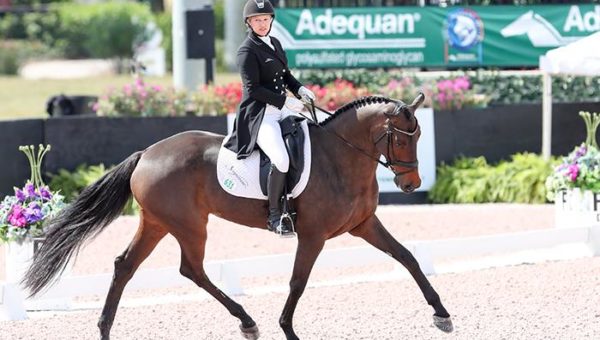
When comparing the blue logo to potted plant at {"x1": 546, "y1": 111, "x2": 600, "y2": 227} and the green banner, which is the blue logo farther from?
potted plant at {"x1": 546, "y1": 111, "x2": 600, "y2": 227}

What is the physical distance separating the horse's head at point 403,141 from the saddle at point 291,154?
1.88 feet

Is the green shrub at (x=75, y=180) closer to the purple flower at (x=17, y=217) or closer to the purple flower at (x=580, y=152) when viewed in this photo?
the purple flower at (x=17, y=217)

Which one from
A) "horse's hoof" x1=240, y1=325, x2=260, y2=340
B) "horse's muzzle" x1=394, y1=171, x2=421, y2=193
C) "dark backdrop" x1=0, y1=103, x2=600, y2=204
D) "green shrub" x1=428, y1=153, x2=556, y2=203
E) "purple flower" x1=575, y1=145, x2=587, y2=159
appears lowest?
"green shrub" x1=428, y1=153, x2=556, y2=203

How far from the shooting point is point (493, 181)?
638 inches

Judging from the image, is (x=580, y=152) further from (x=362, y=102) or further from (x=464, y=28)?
(x=464, y=28)

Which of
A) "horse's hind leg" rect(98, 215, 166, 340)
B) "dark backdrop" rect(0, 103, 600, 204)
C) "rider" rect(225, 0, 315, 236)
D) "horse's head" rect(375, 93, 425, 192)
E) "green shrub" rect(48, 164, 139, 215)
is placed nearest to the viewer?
"horse's head" rect(375, 93, 425, 192)

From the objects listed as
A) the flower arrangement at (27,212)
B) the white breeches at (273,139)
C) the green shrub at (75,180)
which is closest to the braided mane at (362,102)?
the white breeches at (273,139)

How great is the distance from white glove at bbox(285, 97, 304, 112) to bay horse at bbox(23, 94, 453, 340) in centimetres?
17

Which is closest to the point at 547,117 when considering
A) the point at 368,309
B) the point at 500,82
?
the point at 500,82

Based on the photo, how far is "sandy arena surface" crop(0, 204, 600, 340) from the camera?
9.02 metres

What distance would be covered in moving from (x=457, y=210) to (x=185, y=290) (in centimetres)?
523

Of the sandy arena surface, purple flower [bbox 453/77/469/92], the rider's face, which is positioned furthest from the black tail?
purple flower [bbox 453/77/469/92]

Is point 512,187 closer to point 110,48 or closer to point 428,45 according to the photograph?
point 428,45

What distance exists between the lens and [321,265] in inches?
451
